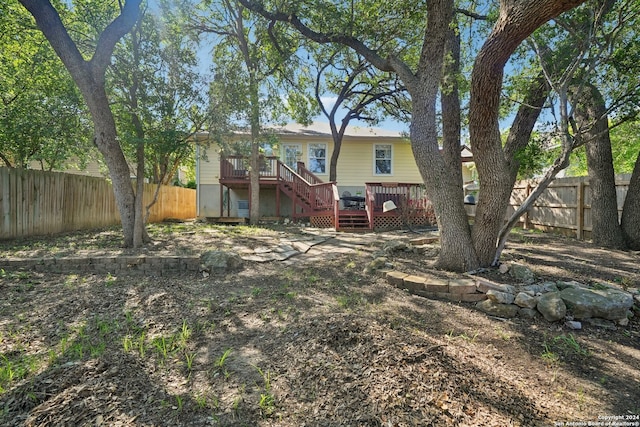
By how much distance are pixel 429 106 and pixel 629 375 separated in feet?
11.0

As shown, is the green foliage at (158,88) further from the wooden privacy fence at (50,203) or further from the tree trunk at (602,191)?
the tree trunk at (602,191)

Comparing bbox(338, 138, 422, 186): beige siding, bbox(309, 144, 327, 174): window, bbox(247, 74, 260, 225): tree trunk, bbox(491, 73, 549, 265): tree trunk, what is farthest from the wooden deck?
bbox(491, 73, 549, 265): tree trunk

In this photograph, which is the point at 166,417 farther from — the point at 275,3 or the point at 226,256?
the point at 275,3

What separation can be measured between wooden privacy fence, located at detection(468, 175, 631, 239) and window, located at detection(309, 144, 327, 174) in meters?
8.13

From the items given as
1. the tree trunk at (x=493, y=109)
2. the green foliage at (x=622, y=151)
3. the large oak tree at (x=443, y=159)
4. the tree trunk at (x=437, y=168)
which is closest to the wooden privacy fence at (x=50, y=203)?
the large oak tree at (x=443, y=159)

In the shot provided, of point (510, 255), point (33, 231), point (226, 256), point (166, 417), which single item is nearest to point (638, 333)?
point (510, 255)

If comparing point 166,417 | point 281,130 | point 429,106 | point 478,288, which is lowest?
point 166,417

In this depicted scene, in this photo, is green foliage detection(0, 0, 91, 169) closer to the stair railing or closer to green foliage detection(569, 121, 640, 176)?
the stair railing

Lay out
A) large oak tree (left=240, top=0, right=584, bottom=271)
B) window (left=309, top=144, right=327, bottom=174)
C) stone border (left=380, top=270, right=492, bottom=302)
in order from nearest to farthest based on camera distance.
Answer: stone border (left=380, top=270, right=492, bottom=302), large oak tree (left=240, top=0, right=584, bottom=271), window (left=309, top=144, right=327, bottom=174)

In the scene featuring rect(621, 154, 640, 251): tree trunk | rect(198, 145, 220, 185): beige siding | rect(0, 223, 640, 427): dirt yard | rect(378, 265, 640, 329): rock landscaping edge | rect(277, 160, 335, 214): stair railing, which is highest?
rect(198, 145, 220, 185): beige siding

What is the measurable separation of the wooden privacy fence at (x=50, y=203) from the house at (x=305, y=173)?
3.50 metres

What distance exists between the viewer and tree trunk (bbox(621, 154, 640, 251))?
19.8ft

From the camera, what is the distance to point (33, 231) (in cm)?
698

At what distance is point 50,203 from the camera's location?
745cm
